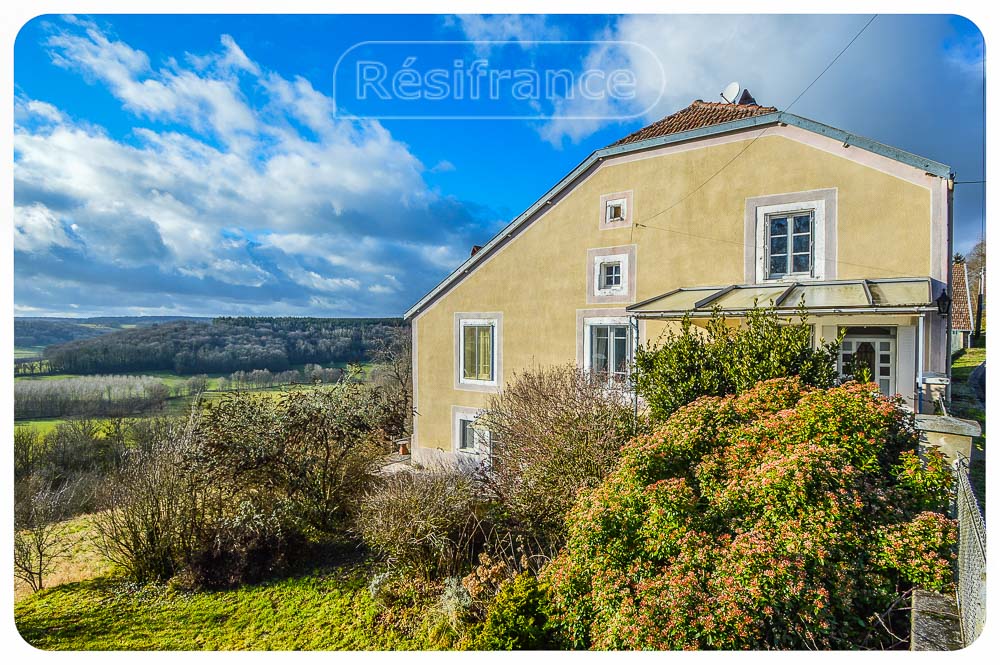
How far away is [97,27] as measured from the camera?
337 centimetres

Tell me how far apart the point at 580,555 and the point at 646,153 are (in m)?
6.29

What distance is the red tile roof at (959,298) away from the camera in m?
5.11

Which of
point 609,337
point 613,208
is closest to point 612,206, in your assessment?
point 613,208

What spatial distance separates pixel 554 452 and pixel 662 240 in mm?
4129

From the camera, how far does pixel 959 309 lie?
216 inches

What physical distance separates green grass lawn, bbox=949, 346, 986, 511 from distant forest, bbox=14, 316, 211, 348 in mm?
7338

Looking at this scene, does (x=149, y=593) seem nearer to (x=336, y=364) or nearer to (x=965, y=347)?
(x=336, y=364)

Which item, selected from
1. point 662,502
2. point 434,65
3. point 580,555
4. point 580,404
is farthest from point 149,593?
point 434,65

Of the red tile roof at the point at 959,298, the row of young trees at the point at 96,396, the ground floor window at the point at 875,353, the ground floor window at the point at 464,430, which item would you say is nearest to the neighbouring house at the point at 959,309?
the red tile roof at the point at 959,298

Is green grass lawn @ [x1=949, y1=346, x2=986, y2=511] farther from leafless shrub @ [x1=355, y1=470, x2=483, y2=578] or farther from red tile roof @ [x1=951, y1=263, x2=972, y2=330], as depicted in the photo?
leafless shrub @ [x1=355, y1=470, x2=483, y2=578]

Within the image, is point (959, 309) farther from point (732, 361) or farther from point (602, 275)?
point (602, 275)

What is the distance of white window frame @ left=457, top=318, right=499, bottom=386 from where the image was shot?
884 cm

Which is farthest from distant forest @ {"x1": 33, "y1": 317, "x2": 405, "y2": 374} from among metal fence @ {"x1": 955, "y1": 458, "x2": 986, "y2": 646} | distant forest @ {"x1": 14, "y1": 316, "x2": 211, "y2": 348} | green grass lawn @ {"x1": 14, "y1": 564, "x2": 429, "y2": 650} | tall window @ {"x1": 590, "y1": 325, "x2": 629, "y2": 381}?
metal fence @ {"x1": 955, "y1": 458, "x2": 986, "y2": 646}
